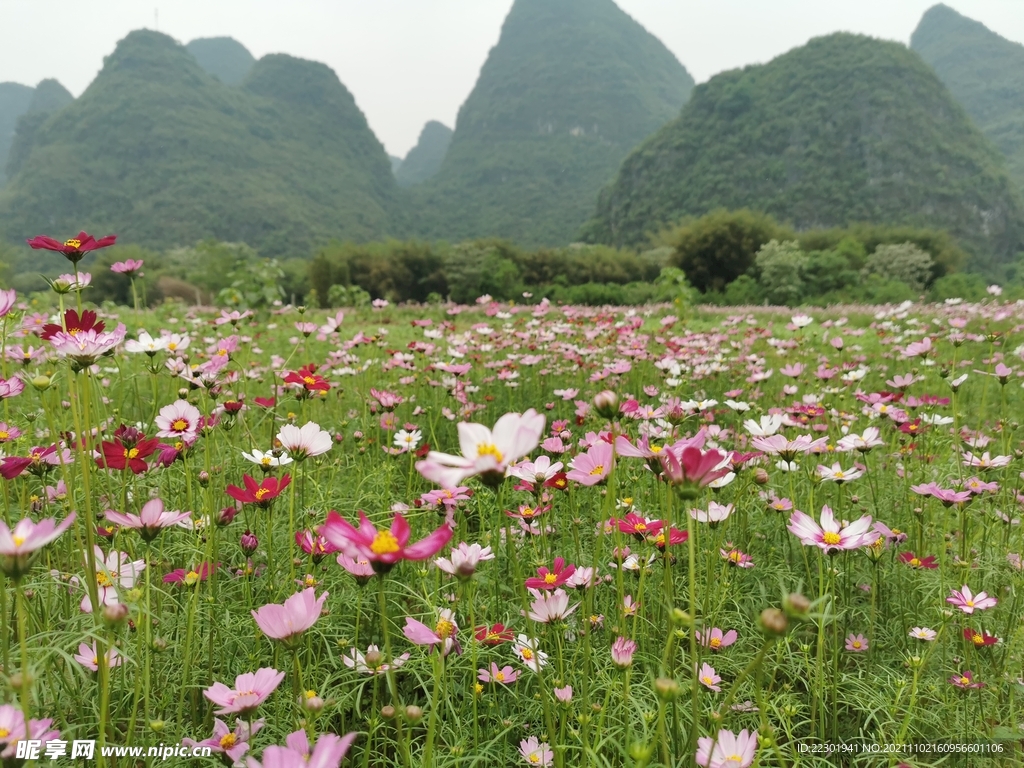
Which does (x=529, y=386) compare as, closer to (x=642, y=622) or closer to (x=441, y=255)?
(x=642, y=622)

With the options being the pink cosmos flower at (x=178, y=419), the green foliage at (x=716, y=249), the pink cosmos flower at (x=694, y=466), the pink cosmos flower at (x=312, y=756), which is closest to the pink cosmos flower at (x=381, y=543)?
the pink cosmos flower at (x=312, y=756)

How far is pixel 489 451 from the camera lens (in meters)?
0.56

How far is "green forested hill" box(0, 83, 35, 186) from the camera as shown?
326 feet

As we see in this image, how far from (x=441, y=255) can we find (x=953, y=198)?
1594 inches

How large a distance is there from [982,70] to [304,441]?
101 metres

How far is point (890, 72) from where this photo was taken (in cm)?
4572

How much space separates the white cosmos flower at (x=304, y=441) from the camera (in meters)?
0.94

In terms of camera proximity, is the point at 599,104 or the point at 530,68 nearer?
the point at 599,104

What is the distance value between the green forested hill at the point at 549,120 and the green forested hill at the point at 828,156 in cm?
1373

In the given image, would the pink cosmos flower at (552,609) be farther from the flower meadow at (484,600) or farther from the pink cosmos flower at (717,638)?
the pink cosmos flower at (717,638)

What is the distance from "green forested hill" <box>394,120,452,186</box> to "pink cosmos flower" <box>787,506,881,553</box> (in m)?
130

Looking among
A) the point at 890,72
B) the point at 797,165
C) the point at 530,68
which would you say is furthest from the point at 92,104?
the point at 890,72

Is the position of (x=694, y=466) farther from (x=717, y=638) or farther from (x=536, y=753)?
(x=717, y=638)

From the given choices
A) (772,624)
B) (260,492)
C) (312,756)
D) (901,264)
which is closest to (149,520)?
(260,492)
